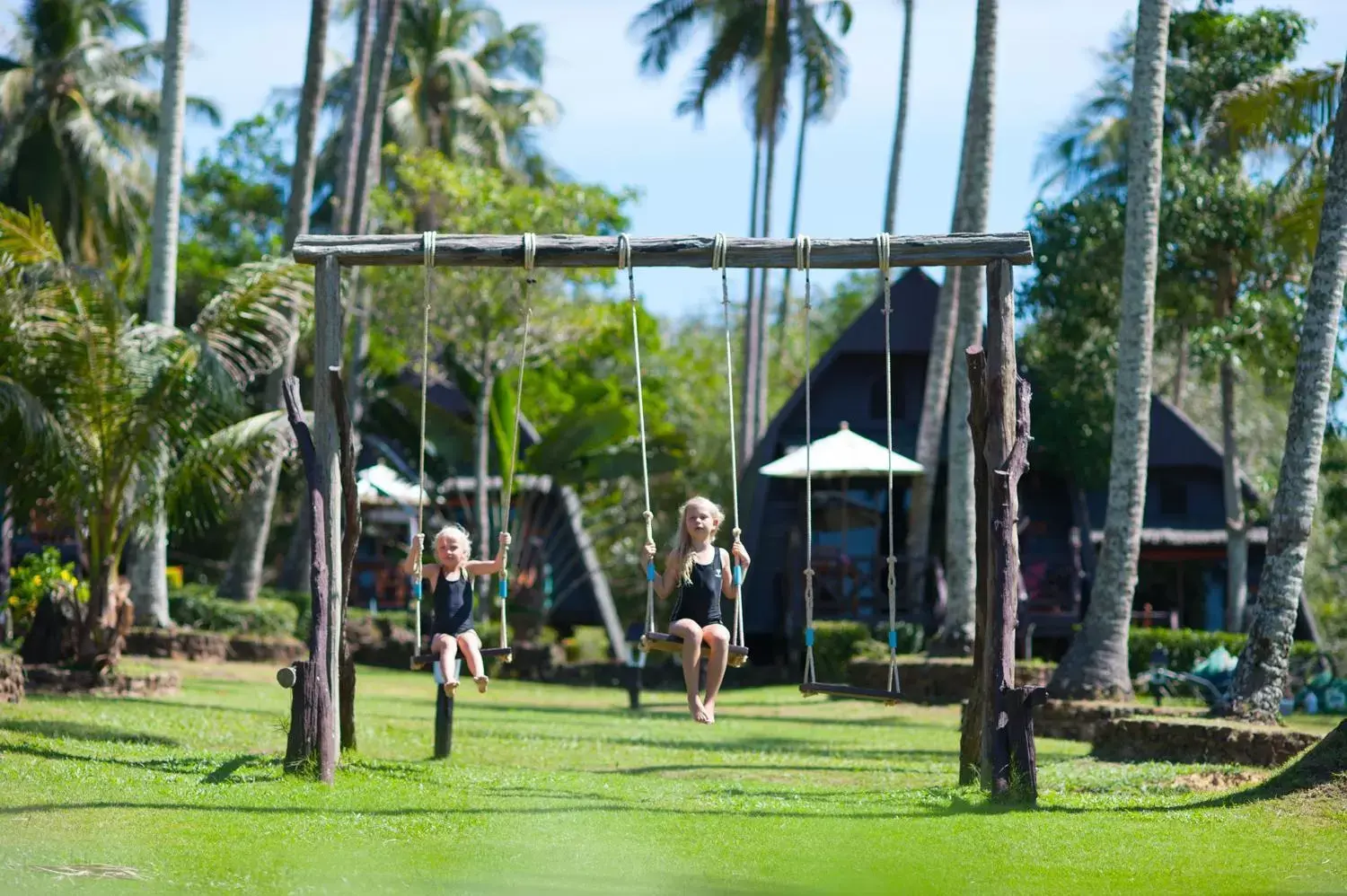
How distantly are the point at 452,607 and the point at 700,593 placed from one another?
6.20 ft

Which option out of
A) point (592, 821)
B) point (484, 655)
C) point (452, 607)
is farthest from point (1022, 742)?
point (452, 607)

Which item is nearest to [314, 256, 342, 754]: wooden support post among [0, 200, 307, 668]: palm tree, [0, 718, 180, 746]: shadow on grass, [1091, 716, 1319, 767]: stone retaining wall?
[0, 718, 180, 746]: shadow on grass

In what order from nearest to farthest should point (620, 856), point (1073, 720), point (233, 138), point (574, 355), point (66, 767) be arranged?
1. point (620, 856)
2. point (66, 767)
3. point (1073, 720)
4. point (574, 355)
5. point (233, 138)

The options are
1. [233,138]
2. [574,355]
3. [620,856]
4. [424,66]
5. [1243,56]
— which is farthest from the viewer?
[233,138]

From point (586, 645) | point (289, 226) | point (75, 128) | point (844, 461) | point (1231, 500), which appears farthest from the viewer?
point (75, 128)

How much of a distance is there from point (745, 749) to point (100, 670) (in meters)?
6.71

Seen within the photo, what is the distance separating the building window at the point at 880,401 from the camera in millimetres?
29453

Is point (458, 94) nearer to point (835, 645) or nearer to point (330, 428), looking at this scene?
point (835, 645)

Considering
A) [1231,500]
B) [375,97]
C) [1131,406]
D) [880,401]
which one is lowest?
[1231,500]

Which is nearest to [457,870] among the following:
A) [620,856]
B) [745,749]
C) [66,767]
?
[620,856]

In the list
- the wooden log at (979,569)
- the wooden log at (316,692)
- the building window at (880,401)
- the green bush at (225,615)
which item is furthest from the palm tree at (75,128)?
the wooden log at (979,569)

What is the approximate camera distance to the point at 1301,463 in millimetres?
13703

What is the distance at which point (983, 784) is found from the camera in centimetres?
1087

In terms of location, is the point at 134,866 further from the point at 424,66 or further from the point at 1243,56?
the point at 424,66
